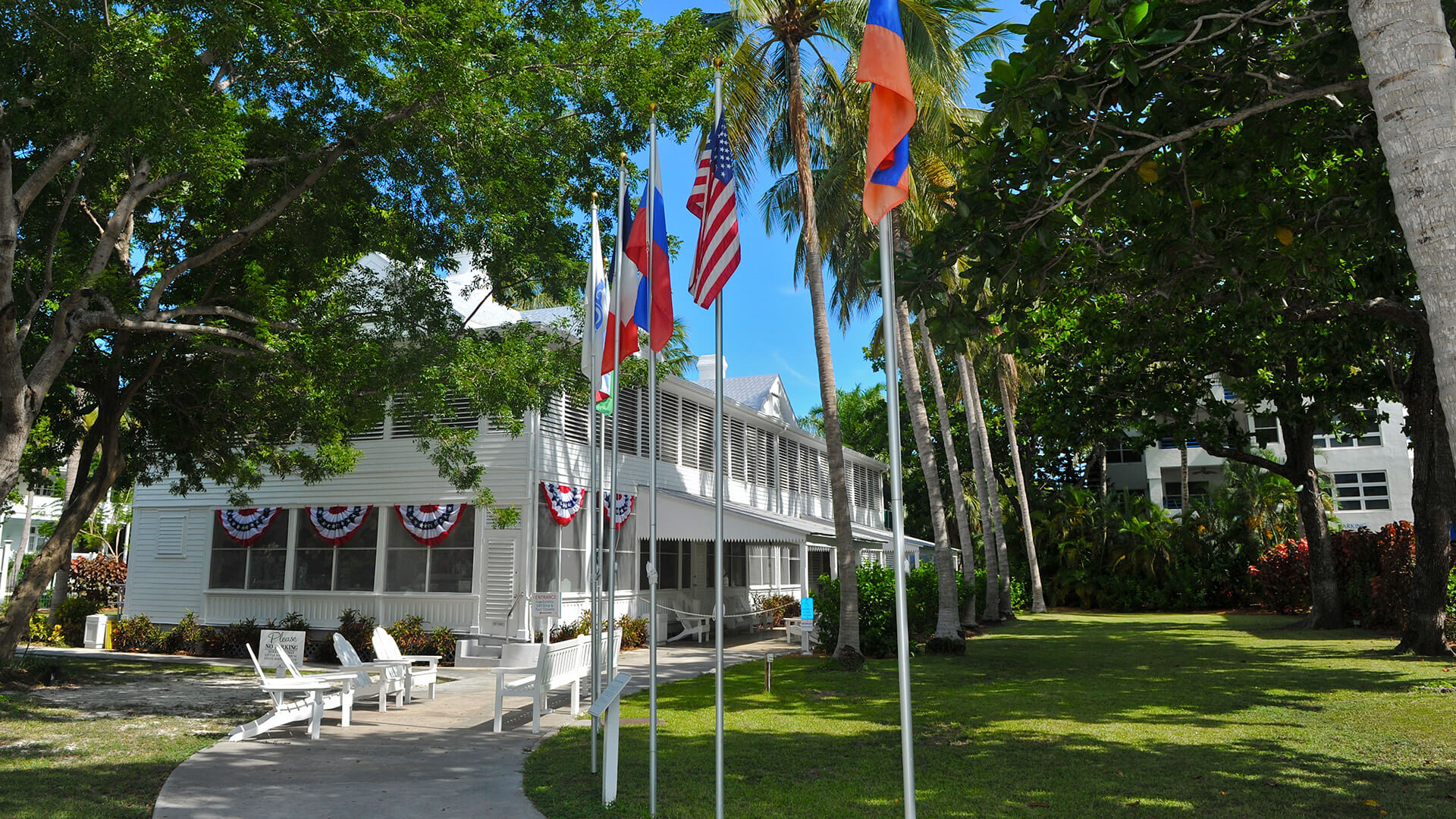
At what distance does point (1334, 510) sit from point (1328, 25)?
35.4 metres

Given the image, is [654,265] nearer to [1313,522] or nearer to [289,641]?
[289,641]

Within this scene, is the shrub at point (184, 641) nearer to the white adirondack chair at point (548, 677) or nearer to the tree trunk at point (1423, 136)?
the white adirondack chair at point (548, 677)

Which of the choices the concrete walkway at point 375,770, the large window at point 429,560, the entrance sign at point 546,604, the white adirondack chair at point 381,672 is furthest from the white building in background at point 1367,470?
the concrete walkway at point 375,770

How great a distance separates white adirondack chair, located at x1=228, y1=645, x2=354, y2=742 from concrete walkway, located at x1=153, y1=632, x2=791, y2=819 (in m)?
0.13

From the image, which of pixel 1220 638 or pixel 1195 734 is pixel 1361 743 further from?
pixel 1220 638

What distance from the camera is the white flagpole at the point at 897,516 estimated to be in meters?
3.70

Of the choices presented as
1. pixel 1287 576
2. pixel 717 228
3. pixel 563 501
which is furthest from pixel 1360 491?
pixel 717 228

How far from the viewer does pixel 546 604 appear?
16250 mm

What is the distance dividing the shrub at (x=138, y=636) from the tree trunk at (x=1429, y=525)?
24.1 metres

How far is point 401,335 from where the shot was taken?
41.0 feet

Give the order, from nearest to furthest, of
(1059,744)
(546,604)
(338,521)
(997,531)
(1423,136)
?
(1423,136), (1059,744), (546,604), (338,521), (997,531)

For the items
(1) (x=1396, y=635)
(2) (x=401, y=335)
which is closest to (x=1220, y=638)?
(1) (x=1396, y=635)

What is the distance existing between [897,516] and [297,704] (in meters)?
8.46

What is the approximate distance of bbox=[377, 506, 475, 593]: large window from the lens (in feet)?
59.4
